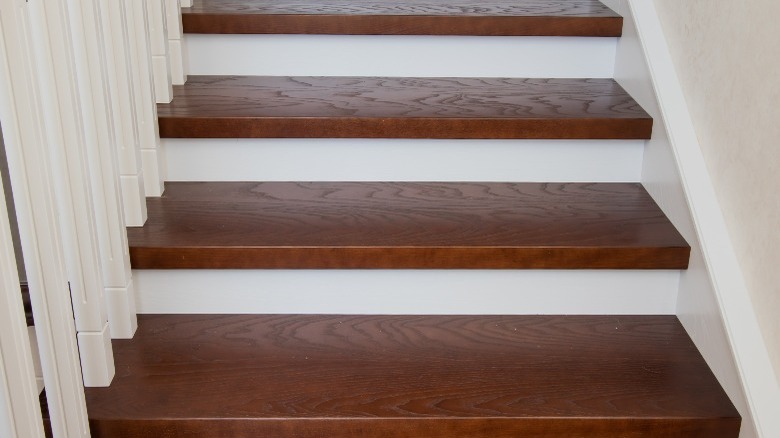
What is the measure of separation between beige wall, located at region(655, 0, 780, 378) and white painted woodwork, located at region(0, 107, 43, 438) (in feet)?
3.84

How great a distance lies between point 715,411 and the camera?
1507mm

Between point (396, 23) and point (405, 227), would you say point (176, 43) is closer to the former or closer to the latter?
point (396, 23)

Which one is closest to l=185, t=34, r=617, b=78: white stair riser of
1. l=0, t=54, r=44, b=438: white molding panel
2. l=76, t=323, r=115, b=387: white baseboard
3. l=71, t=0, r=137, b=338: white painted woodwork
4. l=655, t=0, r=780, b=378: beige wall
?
l=655, t=0, r=780, b=378: beige wall

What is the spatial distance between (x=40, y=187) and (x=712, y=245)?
1.18 m

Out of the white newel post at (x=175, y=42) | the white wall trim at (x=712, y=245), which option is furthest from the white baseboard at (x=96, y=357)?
the white wall trim at (x=712, y=245)

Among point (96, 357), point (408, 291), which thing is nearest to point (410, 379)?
point (408, 291)

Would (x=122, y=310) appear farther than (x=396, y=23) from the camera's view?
No

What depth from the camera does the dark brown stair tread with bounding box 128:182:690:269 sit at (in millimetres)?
1700

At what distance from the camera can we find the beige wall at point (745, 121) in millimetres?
1413

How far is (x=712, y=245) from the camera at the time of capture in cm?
160

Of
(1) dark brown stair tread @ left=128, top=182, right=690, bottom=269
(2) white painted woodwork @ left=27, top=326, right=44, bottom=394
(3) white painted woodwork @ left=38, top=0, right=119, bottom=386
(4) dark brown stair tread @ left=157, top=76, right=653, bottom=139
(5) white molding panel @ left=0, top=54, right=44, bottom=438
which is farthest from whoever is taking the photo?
(4) dark brown stair tread @ left=157, top=76, right=653, bottom=139

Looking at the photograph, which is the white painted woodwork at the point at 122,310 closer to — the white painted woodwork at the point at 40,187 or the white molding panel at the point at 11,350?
the white painted woodwork at the point at 40,187

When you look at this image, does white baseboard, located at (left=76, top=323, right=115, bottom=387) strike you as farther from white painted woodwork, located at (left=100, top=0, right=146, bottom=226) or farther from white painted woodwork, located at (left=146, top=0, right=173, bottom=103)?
white painted woodwork, located at (left=146, top=0, right=173, bottom=103)

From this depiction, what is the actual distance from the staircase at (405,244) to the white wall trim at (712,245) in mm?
86
